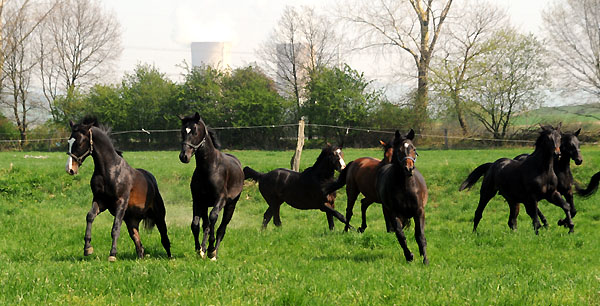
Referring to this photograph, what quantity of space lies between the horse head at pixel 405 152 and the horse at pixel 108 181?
4054 millimetres

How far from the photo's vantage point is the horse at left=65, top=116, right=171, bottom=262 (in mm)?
8055

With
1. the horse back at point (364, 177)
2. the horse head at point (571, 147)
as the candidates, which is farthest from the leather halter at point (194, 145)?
the horse head at point (571, 147)

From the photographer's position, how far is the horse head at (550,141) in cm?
1132

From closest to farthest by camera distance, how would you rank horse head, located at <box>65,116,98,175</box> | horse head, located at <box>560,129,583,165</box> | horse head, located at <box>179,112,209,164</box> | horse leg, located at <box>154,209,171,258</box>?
horse head, located at <box>65,116,98,175</box> → horse head, located at <box>179,112,209,164</box> → horse leg, located at <box>154,209,171,258</box> → horse head, located at <box>560,129,583,165</box>

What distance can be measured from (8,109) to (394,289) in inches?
1926

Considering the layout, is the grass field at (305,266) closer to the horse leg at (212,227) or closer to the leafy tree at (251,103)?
the horse leg at (212,227)

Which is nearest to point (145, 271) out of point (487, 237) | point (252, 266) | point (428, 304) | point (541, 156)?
point (252, 266)

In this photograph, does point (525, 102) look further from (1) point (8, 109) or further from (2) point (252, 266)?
(1) point (8, 109)

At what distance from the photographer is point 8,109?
47375 millimetres

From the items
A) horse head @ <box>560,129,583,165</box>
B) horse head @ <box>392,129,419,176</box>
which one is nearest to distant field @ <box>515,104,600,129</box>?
horse head @ <box>560,129,583,165</box>

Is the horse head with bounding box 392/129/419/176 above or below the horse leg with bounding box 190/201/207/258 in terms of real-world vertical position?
above

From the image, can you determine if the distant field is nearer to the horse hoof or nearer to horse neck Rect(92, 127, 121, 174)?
the horse hoof

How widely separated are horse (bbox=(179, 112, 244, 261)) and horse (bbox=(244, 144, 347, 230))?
358cm

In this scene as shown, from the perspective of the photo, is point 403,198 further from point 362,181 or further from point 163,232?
point 362,181
